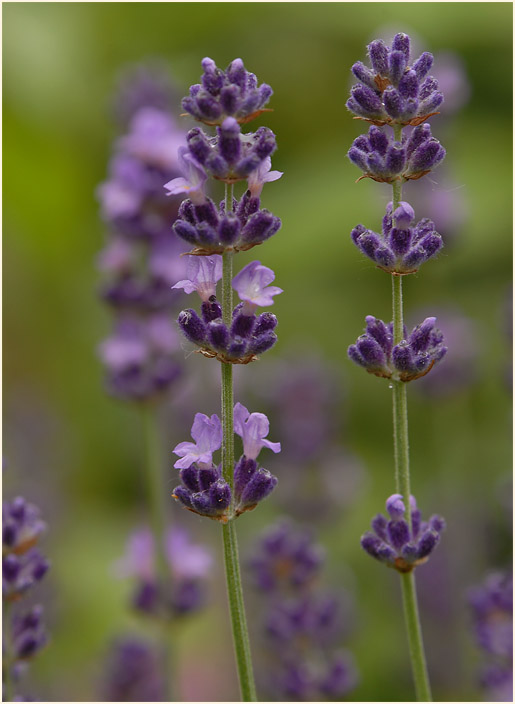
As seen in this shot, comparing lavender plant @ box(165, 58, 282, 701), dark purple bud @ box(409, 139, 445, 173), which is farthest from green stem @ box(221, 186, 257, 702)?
dark purple bud @ box(409, 139, 445, 173)

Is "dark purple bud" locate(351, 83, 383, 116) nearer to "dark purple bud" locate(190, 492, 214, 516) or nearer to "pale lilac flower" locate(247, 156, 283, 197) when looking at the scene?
"pale lilac flower" locate(247, 156, 283, 197)

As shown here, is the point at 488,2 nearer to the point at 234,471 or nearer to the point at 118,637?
the point at 118,637

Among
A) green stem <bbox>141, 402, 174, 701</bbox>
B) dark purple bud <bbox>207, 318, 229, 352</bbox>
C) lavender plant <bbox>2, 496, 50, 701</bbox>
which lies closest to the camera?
dark purple bud <bbox>207, 318, 229, 352</bbox>

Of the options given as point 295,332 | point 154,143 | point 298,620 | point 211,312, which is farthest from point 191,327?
point 295,332

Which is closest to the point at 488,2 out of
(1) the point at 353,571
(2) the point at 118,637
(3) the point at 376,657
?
(1) the point at 353,571

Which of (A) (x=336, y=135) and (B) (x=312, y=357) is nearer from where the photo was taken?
(B) (x=312, y=357)
